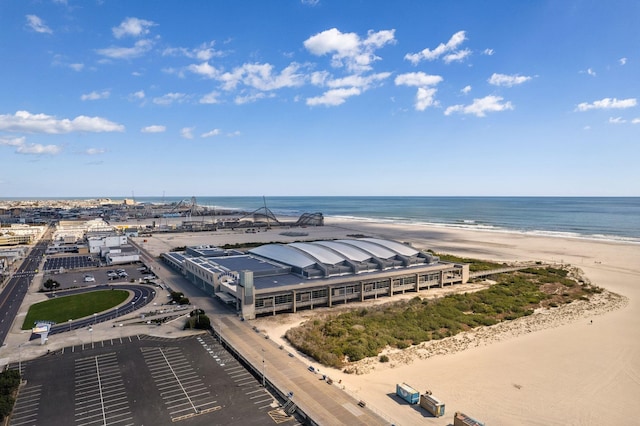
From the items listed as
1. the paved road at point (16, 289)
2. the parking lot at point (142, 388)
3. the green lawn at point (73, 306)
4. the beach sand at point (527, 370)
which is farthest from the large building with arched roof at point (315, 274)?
the paved road at point (16, 289)

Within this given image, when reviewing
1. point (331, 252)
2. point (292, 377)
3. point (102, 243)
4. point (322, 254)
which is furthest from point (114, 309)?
point (102, 243)

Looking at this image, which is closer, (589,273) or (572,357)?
(572,357)

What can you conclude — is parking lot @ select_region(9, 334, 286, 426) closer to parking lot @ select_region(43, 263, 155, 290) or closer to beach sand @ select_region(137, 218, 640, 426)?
beach sand @ select_region(137, 218, 640, 426)

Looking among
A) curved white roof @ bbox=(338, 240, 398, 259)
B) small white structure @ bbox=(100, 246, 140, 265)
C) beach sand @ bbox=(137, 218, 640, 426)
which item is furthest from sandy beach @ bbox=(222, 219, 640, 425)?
small white structure @ bbox=(100, 246, 140, 265)

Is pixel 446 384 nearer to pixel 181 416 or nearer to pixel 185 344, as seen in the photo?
pixel 181 416

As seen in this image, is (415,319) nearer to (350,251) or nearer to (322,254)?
(322,254)

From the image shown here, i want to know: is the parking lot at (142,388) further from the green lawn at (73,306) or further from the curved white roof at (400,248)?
the curved white roof at (400,248)

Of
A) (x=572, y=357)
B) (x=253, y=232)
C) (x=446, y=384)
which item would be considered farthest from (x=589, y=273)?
(x=253, y=232)
